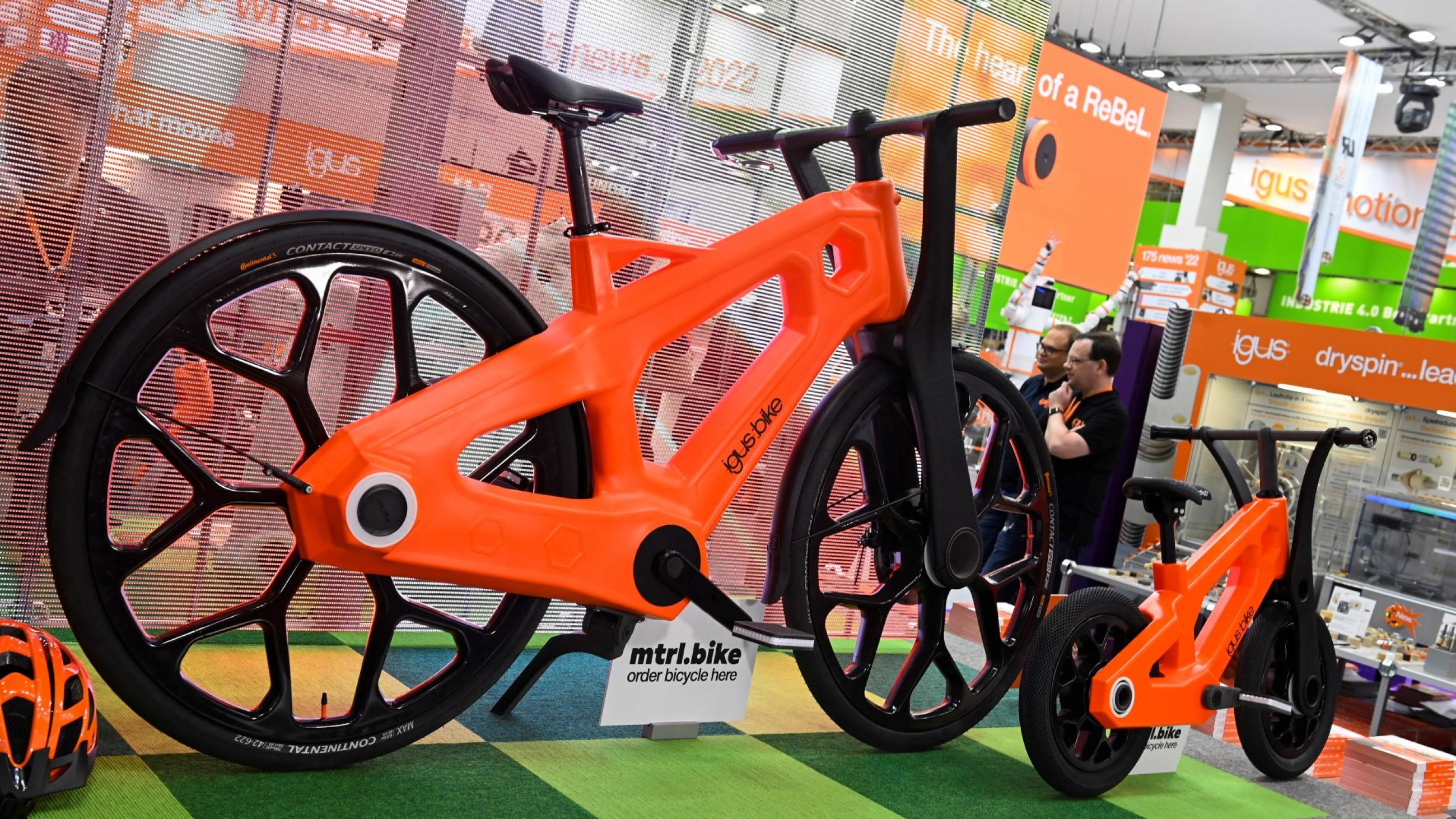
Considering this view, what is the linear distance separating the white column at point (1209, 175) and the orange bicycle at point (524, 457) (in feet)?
41.7

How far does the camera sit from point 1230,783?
313cm

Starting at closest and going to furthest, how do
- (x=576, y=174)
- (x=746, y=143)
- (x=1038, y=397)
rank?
(x=576, y=174) → (x=746, y=143) → (x=1038, y=397)

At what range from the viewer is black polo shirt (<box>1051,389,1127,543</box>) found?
16.5ft

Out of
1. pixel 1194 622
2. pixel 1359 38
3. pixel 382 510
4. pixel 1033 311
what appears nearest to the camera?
pixel 382 510

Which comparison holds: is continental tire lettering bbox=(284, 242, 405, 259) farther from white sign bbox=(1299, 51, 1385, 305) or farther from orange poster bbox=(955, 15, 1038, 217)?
white sign bbox=(1299, 51, 1385, 305)

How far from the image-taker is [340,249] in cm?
201

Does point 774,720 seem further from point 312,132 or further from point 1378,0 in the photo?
point 1378,0

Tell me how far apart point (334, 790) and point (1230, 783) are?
2246 millimetres

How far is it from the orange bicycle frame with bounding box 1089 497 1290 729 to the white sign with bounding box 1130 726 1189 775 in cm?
9

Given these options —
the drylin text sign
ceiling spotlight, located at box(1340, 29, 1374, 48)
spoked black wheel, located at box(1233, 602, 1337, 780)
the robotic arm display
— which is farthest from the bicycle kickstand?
ceiling spotlight, located at box(1340, 29, 1374, 48)

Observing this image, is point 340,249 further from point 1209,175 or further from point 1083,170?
point 1209,175

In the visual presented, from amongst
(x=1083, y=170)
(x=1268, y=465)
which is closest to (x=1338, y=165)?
(x=1083, y=170)

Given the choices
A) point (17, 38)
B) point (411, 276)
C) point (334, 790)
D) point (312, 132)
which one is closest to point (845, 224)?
point (411, 276)

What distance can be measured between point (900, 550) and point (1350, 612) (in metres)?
4.11
